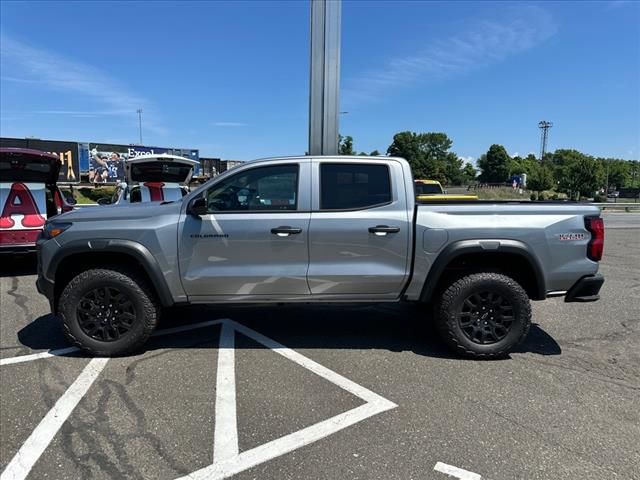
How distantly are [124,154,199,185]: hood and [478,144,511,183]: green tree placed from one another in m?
126

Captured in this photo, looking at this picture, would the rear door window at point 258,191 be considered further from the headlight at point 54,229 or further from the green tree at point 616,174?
the green tree at point 616,174

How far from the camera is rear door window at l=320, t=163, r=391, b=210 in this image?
4.27 meters

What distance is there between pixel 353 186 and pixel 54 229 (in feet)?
9.27

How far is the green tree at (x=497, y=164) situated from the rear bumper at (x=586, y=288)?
12898 cm

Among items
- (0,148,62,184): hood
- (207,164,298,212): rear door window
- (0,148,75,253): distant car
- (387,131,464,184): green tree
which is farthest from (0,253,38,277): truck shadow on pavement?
(387,131,464,184): green tree

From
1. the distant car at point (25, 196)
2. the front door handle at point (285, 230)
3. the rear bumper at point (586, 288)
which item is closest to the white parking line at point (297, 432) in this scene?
the front door handle at point (285, 230)

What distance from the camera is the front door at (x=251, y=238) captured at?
418cm

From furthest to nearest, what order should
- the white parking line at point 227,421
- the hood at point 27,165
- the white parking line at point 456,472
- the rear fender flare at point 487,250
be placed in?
the hood at point 27,165, the rear fender flare at point 487,250, the white parking line at point 227,421, the white parking line at point 456,472

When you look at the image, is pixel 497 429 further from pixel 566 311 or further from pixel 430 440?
pixel 566 311

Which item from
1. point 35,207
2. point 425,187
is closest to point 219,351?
point 35,207

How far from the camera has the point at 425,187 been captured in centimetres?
1691

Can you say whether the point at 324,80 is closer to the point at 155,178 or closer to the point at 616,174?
the point at 155,178

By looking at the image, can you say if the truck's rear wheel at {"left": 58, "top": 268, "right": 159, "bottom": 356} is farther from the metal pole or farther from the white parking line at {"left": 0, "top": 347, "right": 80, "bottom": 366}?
the metal pole

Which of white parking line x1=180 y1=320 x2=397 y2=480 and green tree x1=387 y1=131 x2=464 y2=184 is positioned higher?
green tree x1=387 y1=131 x2=464 y2=184
